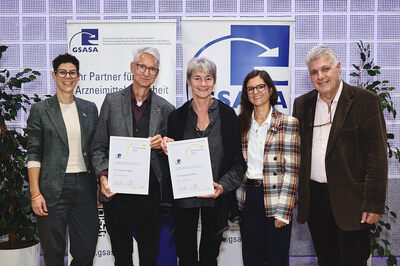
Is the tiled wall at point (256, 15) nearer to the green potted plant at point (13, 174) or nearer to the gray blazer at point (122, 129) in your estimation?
the green potted plant at point (13, 174)

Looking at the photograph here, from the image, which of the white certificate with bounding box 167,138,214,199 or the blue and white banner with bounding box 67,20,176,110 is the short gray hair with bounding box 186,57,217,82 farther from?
the blue and white banner with bounding box 67,20,176,110

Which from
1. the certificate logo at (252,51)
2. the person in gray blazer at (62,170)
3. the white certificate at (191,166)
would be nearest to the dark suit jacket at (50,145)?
the person in gray blazer at (62,170)

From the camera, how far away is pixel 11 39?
153 inches

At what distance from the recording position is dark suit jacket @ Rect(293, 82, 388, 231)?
2.13 meters

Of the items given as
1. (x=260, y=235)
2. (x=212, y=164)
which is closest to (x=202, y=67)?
(x=212, y=164)

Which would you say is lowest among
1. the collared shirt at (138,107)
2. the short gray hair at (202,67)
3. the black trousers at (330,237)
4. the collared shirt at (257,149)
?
the black trousers at (330,237)

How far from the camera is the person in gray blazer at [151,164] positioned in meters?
2.32

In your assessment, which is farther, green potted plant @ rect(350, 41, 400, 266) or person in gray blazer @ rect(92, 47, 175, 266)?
green potted plant @ rect(350, 41, 400, 266)

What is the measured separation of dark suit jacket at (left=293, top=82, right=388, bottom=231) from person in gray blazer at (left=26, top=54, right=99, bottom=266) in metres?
1.81

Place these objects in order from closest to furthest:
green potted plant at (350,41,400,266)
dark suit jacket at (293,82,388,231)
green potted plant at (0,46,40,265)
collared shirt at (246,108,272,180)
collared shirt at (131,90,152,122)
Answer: dark suit jacket at (293,82,388,231) → collared shirt at (246,108,272,180) → collared shirt at (131,90,152,122) → green potted plant at (0,46,40,265) → green potted plant at (350,41,400,266)

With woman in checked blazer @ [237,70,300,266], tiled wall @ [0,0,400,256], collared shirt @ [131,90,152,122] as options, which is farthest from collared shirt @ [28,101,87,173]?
tiled wall @ [0,0,400,256]

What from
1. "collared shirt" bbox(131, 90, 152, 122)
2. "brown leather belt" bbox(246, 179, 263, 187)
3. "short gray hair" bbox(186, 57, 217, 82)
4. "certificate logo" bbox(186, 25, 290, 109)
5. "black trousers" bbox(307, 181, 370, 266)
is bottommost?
"black trousers" bbox(307, 181, 370, 266)

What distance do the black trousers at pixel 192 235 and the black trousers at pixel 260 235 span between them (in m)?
0.22

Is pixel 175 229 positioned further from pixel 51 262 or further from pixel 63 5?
pixel 63 5
